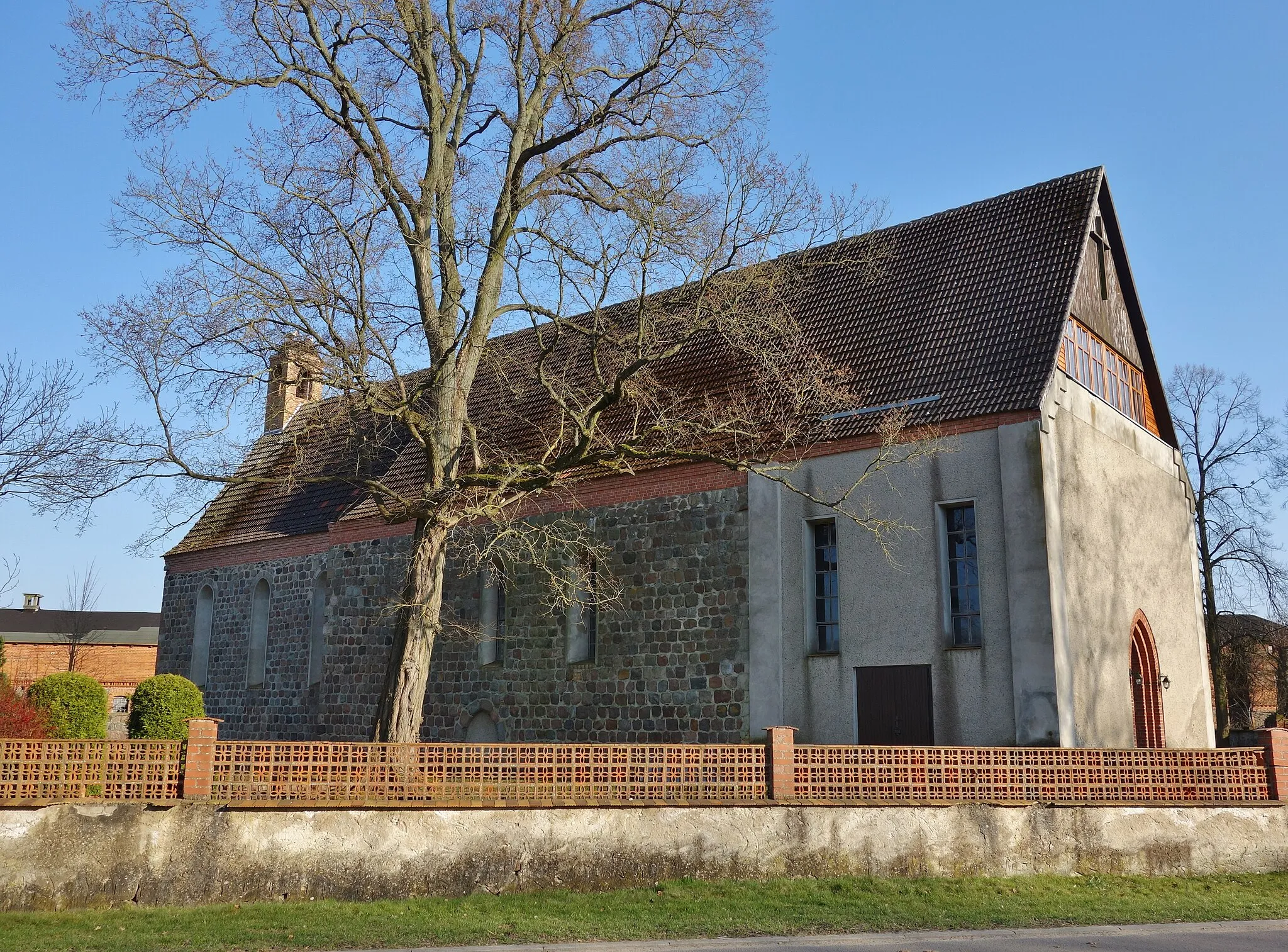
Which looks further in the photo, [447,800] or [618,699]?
[618,699]

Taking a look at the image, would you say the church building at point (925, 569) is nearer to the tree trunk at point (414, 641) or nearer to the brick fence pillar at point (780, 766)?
the tree trunk at point (414, 641)

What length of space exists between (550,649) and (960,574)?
717 centimetres

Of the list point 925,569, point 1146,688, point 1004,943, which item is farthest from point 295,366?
point 1146,688

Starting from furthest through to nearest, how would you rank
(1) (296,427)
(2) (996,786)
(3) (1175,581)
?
(3) (1175,581) < (1) (296,427) < (2) (996,786)

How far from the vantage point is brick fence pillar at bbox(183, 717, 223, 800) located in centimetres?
1024

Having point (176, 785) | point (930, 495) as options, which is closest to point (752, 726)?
point (930, 495)

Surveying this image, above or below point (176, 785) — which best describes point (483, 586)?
above

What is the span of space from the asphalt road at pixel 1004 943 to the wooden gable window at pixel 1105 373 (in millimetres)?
8509

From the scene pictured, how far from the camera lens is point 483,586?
20641mm

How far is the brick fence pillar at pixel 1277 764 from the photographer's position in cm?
1324

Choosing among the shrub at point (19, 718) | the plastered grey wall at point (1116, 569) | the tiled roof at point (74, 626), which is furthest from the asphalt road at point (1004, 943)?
the tiled roof at point (74, 626)

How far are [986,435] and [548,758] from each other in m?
7.63

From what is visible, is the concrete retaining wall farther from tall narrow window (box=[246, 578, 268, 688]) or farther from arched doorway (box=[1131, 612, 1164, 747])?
tall narrow window (box=[246, 578, 268, 688])

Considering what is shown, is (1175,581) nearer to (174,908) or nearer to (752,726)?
(752,726)
